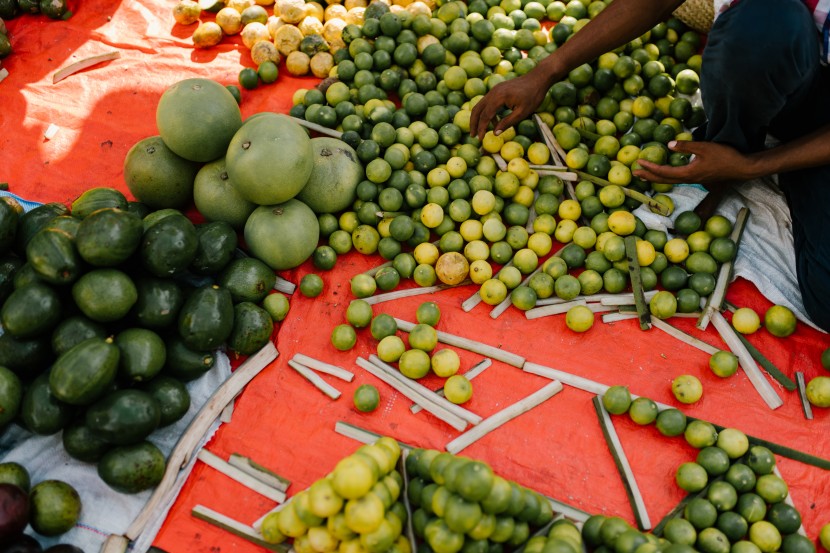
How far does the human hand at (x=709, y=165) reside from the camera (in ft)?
10.7

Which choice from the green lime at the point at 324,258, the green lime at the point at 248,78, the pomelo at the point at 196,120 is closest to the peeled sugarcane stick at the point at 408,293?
the green lime at the point at 324,258

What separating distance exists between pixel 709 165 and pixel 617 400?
141 cm

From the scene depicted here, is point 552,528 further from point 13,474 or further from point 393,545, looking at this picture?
point 13,474

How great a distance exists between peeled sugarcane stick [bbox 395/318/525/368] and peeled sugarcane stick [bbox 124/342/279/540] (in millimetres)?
782

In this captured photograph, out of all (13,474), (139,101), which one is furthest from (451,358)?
(139,101)

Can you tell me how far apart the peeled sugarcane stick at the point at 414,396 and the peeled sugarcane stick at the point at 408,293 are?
0.44 meters

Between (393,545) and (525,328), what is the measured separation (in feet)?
5.11

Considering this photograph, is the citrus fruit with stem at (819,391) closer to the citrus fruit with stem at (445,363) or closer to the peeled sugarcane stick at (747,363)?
the peeled sugarcane stick at (747,363)

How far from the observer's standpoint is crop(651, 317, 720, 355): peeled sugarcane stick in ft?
11.1

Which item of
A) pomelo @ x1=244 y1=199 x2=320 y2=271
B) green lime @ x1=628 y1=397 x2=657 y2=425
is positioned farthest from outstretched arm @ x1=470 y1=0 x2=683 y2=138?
green lime @ x1=628 y1=397 x2=657 y2=425

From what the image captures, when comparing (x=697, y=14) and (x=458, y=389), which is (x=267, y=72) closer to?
(x=458, y=389)

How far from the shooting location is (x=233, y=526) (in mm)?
2740

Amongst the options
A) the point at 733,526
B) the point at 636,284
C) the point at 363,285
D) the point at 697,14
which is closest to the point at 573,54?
the point at 636,284

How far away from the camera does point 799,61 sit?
2.94 m
